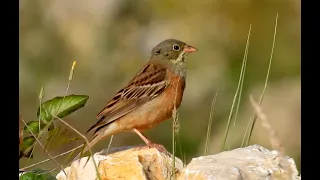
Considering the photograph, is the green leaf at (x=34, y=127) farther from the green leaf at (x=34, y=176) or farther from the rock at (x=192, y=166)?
the rock at (x=192, y=166)

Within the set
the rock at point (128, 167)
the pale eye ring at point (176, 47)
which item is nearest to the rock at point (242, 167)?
the rock at point (128, 167)

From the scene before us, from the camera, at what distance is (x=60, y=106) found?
496 centimetres

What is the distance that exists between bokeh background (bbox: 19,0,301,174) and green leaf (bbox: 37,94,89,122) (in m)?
4.77

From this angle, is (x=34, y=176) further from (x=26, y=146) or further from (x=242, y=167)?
(x=242, y=167)

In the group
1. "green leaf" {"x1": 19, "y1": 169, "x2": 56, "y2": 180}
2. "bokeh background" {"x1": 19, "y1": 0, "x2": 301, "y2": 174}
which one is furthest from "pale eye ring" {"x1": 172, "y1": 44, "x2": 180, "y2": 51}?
"bokeh background" {"x1": 19, "y1": 0, "x2": 301, "y2": 174}

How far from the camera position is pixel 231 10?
12.2m

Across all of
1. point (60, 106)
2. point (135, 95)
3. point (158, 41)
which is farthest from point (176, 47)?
point (158, 41)

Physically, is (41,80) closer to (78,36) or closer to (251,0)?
(78,36)

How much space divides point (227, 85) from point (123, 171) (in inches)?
218

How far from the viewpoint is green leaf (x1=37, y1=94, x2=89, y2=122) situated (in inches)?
195

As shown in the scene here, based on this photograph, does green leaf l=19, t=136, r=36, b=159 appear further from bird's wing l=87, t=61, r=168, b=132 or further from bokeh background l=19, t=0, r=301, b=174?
bokeh background l=19, t=0, r=301, b=174

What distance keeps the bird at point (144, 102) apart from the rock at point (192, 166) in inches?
32.5

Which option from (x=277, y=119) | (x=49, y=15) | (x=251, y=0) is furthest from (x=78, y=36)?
(x=277, y=119)

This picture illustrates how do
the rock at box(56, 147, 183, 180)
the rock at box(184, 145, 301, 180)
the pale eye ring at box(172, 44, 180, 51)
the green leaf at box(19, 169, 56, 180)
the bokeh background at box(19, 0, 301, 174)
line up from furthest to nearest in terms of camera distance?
the bokeh background at box(19, 0, 301, 174) < the pale eye ring at box(172, 44, 180, 51) < the rock at box(56, 147, 183, 180) < the green leaf at box(19, 169, 56, 180) < the rock at box(184, 145, 301, 180)
